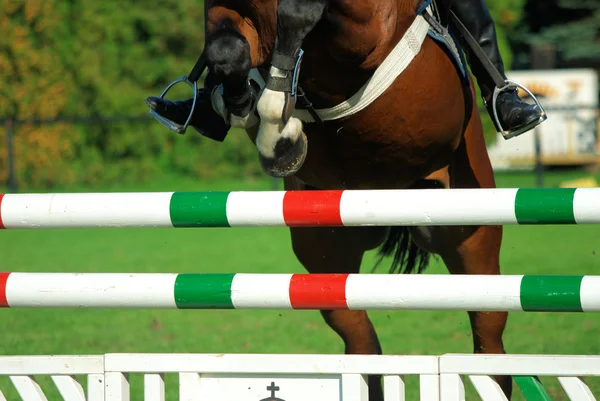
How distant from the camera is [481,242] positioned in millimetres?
3271

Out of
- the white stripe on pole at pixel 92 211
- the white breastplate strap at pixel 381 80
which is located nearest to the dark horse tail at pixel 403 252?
the white breastplate strap at pixel 381 80

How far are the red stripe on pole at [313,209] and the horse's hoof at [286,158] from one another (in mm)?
354

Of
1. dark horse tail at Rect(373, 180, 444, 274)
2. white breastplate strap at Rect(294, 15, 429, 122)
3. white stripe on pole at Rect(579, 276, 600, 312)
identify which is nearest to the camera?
white stripe on pole at Rect(579, 276, 600, 312)

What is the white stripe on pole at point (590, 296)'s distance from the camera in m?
1.97

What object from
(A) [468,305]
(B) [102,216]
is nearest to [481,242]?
(A) [468,305]

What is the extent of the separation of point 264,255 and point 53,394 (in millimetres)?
4422

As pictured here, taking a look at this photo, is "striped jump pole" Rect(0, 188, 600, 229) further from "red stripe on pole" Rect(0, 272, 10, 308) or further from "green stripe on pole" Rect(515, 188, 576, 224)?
"red stripe on pole" Rect(0, 272, 10, 308)

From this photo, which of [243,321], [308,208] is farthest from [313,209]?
[243,321]

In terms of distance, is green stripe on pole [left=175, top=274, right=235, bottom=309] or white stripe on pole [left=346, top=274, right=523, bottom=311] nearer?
white stripe on pole [left=346, top=274, right=523, bottom=311]

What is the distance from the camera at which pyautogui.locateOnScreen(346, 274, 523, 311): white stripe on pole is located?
204cm

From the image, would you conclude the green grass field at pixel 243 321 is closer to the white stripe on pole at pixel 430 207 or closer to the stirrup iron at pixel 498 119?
the stirrup iron at pixel 498 119

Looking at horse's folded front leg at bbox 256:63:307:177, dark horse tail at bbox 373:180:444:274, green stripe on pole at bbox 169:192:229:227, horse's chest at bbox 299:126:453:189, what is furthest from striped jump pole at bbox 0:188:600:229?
dark horse tail at bbox 373:180:444:274

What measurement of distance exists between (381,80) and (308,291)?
0.82 metres

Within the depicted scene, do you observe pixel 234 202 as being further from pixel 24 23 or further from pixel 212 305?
pixel 24 23
